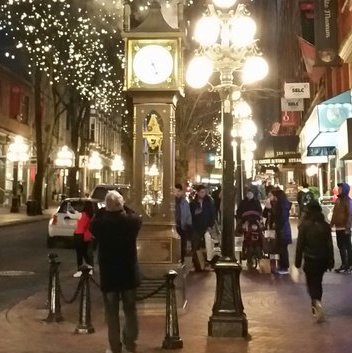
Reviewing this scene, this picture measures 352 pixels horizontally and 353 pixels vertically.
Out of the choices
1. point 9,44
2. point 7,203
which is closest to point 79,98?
point 9,44

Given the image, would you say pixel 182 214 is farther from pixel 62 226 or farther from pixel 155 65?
pixel 62 226

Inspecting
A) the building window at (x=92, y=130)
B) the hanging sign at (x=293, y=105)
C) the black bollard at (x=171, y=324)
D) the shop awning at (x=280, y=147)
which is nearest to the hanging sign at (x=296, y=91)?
the hanging sign at (x=293, y=105)

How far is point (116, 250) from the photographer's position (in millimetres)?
6723

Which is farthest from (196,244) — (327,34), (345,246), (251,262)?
(327,34)

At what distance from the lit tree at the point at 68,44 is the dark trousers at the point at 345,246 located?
699 inches

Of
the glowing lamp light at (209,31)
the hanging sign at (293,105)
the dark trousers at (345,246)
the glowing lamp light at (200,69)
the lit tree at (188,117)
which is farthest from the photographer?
the hanging sign at (293,105)

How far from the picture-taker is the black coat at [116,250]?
6699 mm

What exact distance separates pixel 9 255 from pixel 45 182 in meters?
29.4

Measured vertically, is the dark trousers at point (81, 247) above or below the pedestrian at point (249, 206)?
below

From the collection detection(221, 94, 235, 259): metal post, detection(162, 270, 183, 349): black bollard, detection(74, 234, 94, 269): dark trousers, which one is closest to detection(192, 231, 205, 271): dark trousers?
detection(74, 234, 94, 269): dark trousers

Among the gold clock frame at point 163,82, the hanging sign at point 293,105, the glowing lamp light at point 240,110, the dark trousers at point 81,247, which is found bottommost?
the dark trousers at point 81,247

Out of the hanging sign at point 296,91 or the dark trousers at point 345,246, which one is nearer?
the dark trousers at point 345,246

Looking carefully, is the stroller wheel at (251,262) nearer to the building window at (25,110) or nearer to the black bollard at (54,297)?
the black bollard at (54,297)

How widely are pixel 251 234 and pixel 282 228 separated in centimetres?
73
